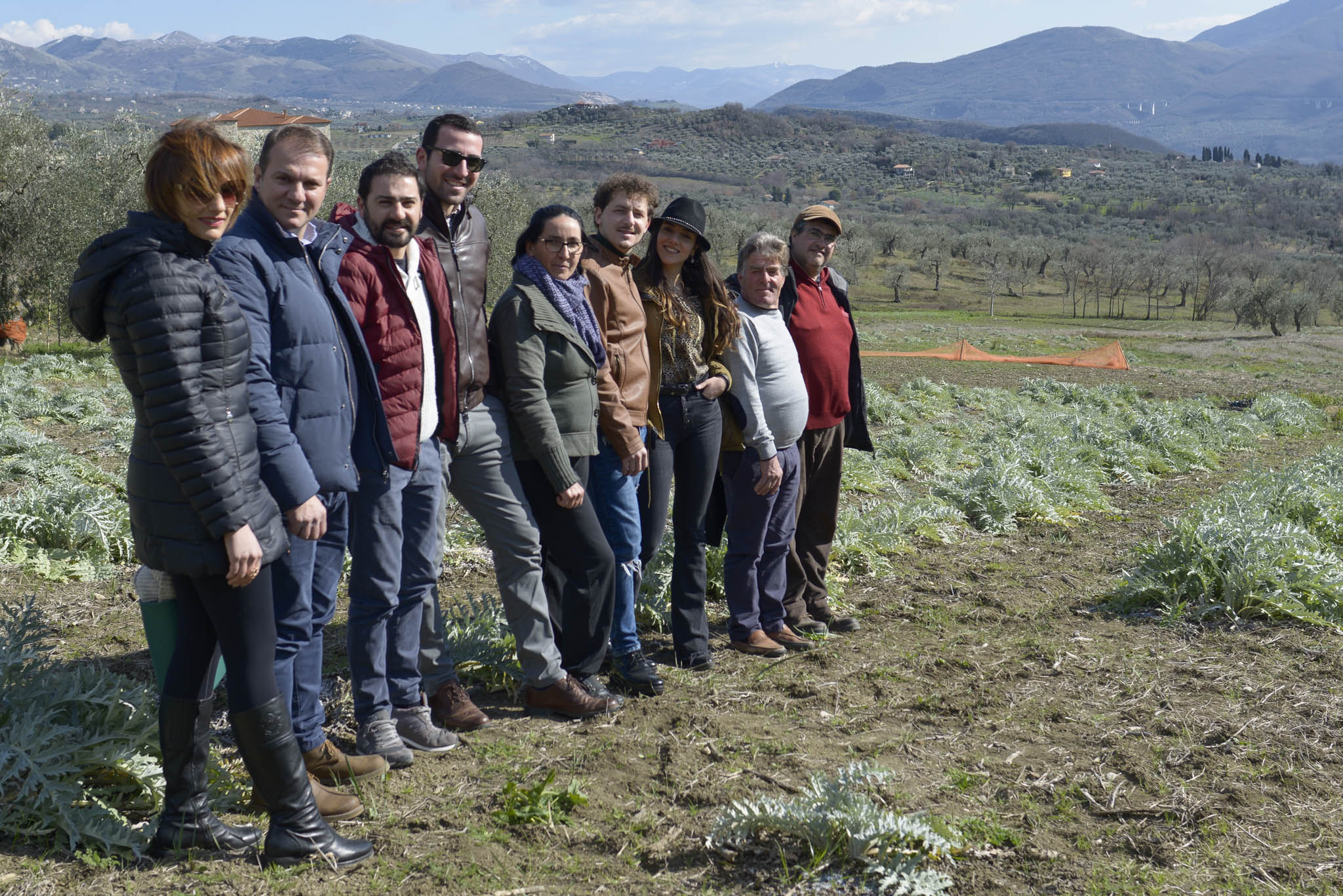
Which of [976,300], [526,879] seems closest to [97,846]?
[526,879]

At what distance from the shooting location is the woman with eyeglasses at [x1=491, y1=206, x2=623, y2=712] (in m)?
3.83

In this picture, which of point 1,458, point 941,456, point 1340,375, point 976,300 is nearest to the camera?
point 1,458

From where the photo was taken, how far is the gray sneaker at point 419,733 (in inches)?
146

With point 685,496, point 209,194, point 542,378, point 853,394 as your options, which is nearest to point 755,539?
point 685,496

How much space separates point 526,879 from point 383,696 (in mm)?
1023

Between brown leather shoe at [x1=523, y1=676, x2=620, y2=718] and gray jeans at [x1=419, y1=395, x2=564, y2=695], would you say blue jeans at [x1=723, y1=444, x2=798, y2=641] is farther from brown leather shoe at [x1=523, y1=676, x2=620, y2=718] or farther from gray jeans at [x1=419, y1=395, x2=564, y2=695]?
gray jeans at [x1=419, y1=395, x2=564, y2=695]

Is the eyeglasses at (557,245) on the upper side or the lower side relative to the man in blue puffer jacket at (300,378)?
upper

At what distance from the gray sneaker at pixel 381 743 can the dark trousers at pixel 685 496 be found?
1520mm

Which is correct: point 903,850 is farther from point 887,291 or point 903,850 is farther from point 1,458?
point 887,291

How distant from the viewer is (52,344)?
24891 millimetres

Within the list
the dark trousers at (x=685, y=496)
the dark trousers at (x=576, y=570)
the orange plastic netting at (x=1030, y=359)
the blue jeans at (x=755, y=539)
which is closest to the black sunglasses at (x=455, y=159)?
the dark trousers at (x=576, y=570)

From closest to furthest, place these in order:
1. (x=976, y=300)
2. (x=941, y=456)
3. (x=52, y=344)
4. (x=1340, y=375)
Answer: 1. (x=941, y=456)
2. (x=52, y=344)
3. (x=1340, y=375)
4. (x=976, y=300)

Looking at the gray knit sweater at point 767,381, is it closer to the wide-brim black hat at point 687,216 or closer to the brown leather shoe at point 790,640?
the wide-brim black hat at point 687,216

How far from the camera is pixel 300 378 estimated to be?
3.00m
